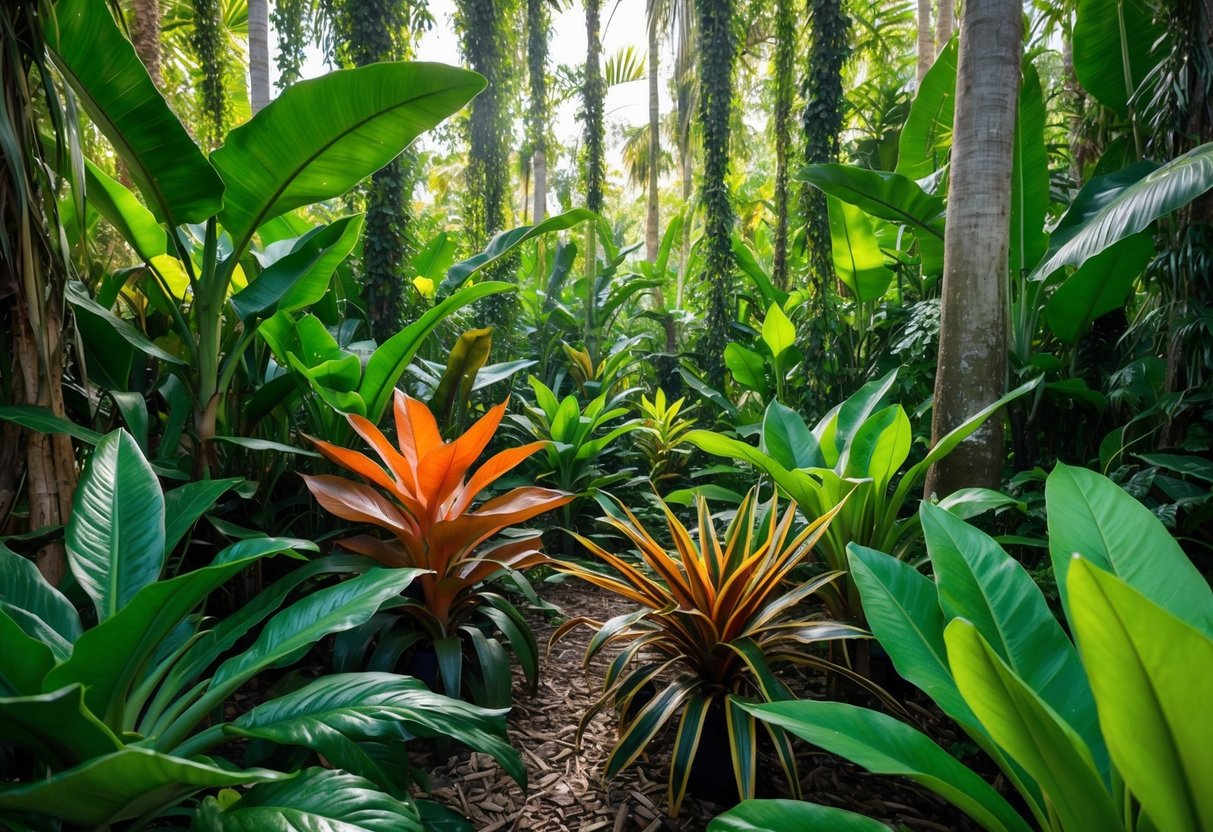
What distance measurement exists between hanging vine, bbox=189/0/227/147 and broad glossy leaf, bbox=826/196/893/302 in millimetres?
5489

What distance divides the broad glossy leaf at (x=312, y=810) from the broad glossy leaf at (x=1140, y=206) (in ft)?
7.76

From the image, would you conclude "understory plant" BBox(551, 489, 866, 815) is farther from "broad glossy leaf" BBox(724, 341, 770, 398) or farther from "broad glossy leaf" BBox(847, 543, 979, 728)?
"broad glossy leaf" BBox(724, 341, 770, 398)

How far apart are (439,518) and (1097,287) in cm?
271

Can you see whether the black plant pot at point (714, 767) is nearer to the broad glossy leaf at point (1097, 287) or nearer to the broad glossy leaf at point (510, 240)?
the broad glossy leaf at point (510, 240)

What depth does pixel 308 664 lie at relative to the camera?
2.00 m

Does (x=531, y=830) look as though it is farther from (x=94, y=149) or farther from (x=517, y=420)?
(x=94, y=149)

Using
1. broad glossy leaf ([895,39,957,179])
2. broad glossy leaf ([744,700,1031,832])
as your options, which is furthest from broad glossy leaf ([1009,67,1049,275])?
broad glossy leaf ([744,700,1031,832])

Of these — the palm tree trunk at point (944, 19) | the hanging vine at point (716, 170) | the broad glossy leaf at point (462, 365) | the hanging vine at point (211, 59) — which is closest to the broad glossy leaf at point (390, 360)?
the broad glossy leaf at point (462, 365)

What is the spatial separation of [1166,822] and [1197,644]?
273mm

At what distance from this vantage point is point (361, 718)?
3.18 ft

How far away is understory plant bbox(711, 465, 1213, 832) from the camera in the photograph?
617mm

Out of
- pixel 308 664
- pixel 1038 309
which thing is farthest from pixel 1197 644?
pixel 1038 309

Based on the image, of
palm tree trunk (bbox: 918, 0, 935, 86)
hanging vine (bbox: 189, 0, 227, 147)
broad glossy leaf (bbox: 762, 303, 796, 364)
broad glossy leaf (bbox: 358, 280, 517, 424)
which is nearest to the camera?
broad glossy leaf (bbox: 358, 280, 517, 424)

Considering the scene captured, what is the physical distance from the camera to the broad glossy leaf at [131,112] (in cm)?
157
